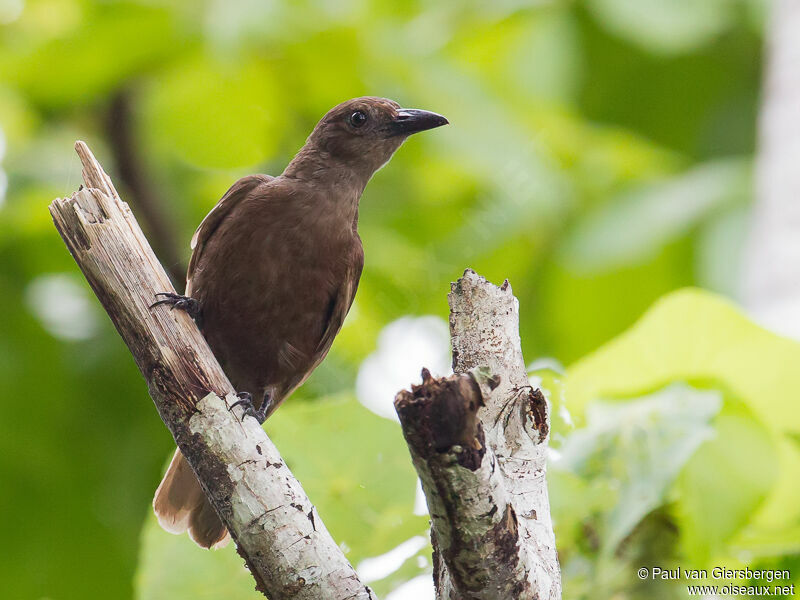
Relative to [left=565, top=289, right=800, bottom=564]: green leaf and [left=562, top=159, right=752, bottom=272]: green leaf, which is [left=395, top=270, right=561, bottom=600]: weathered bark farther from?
[left=562, top=159, right=752, bottom=272]: green leaf

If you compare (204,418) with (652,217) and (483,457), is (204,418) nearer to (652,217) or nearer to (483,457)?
(483,457)

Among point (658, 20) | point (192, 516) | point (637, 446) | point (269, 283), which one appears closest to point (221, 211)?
point (269, 283)

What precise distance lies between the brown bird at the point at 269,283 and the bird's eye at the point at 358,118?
15cm

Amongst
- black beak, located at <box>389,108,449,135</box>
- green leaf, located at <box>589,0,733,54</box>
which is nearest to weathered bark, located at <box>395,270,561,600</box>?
black beak, located at <box>389,108,449,135</box>

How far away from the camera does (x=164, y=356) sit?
6.64 ft

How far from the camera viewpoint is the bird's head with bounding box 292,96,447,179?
3.19 metres

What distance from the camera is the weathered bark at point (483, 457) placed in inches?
60.7

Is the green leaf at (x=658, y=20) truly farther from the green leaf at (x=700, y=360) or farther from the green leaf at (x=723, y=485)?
the green leaf at (x=723, y=485)

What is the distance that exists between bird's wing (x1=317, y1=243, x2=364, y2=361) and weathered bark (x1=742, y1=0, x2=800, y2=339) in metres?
1.25

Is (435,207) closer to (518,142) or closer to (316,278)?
(518,142)

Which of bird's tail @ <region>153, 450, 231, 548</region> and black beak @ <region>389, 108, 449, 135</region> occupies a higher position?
black beak @ <region>389, 108, 449, 135</region>

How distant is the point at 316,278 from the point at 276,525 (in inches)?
44.9

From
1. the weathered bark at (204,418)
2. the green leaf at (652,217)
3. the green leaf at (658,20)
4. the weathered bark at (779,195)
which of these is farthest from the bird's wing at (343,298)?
the green leaf at (658,20)

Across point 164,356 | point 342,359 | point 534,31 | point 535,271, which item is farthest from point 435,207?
point 164,356
